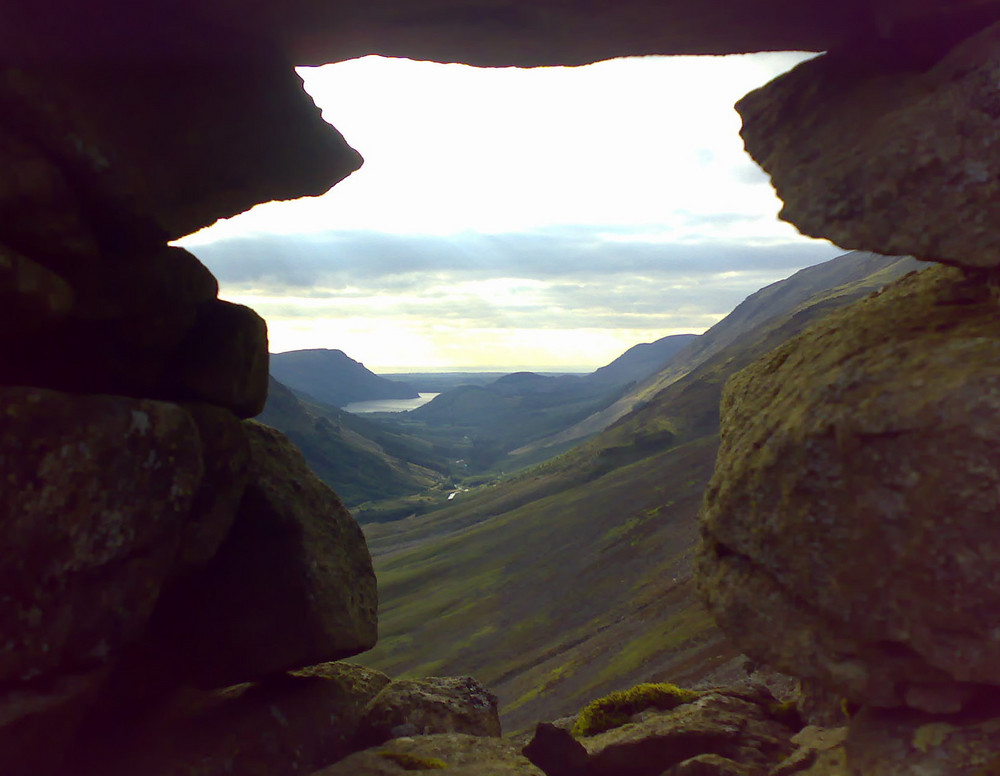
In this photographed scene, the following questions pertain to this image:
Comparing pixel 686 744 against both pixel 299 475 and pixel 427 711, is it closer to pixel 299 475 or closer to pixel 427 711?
pixel 427 711

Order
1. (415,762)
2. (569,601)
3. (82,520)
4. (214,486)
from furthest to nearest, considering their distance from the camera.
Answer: (569,601) → (214,486) → (415,762) → (82,520)

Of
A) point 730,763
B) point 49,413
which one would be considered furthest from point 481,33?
point 730,763

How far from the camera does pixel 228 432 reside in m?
21.2

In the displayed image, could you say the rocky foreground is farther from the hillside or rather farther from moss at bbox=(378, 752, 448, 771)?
the hillside

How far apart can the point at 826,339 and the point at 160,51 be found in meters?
18.9

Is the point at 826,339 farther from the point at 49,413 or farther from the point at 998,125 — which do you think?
the point at 49,413

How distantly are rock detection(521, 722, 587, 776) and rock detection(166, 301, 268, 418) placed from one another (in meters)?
13.7

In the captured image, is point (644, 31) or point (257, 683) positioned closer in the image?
point (644, 31)

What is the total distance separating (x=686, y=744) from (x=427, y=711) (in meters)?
8.18

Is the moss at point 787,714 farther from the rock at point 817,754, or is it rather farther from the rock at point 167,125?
the rock at point 167,125

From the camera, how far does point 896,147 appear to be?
14891 millimetres

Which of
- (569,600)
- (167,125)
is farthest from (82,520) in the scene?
(569,600)

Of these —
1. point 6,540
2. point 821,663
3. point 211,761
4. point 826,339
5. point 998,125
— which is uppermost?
point 998,125

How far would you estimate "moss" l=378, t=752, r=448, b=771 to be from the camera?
18.5 m
